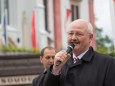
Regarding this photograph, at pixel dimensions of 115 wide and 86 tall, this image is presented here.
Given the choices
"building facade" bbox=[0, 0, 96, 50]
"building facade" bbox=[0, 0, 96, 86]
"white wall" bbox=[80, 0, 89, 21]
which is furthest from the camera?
"white wall" bbox=[80, 0, 89, 21]

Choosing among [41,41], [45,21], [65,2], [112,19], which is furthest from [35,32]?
[112,19]

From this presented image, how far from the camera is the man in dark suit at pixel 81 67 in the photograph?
12.6 feet

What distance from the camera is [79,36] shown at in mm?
3959

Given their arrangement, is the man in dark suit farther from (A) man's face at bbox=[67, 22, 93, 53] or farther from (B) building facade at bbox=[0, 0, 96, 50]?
(B) building facade at bbox=[0, 0, 96, 50]

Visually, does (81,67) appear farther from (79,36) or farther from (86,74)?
(79,36)

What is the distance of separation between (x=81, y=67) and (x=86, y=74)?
0.27ft

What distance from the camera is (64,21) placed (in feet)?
93.1

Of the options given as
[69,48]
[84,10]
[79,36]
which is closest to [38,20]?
[84,10]

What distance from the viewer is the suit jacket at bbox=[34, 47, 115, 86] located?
12.6ft

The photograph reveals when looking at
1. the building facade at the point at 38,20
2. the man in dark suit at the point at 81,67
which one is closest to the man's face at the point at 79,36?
the man in dark suit at the point at 81,67

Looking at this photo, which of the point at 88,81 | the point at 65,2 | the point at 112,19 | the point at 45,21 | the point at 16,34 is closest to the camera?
the point at 88,81

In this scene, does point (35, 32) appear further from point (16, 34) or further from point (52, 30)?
point (52, 30)

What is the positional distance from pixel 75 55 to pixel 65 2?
25253mm

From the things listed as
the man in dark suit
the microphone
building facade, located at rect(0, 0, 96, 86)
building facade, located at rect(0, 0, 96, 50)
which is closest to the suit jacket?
the man in dark suit
